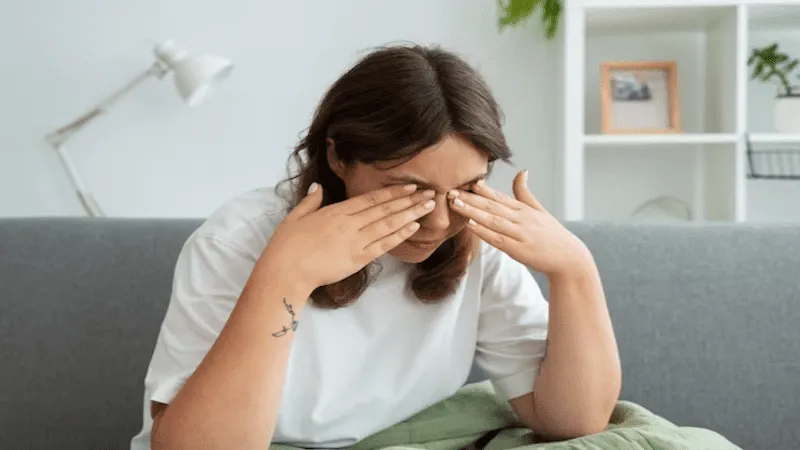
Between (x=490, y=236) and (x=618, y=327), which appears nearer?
(x=490, y=236)

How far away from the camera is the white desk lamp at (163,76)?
2.36 m

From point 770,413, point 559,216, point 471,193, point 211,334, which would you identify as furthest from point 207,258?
point 559,216

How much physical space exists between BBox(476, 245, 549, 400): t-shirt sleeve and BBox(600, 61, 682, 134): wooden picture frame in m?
1.11

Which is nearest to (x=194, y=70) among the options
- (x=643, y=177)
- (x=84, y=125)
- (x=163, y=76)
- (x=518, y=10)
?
(x=163, y=76)

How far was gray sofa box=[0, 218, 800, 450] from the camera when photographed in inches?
59.4

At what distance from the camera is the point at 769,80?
253 cm

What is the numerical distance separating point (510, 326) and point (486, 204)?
0.90ft

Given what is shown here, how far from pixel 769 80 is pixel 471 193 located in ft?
5.49

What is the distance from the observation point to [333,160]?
1219mm

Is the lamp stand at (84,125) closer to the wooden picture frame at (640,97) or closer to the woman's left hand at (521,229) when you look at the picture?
the wooden picture frame at (640,97)

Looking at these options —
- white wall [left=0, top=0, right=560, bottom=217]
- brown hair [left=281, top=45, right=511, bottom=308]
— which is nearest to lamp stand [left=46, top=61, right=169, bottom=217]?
white wall [left=0, top=0, right=560, bottom=217]

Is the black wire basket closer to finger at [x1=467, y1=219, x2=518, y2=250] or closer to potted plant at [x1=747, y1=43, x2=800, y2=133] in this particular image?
potted plant at [x1=747, y1=43, x2=800, y2=133]

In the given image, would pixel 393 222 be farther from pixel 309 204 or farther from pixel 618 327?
pixel 618 327

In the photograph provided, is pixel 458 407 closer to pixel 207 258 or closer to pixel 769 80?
pixel 207 258
